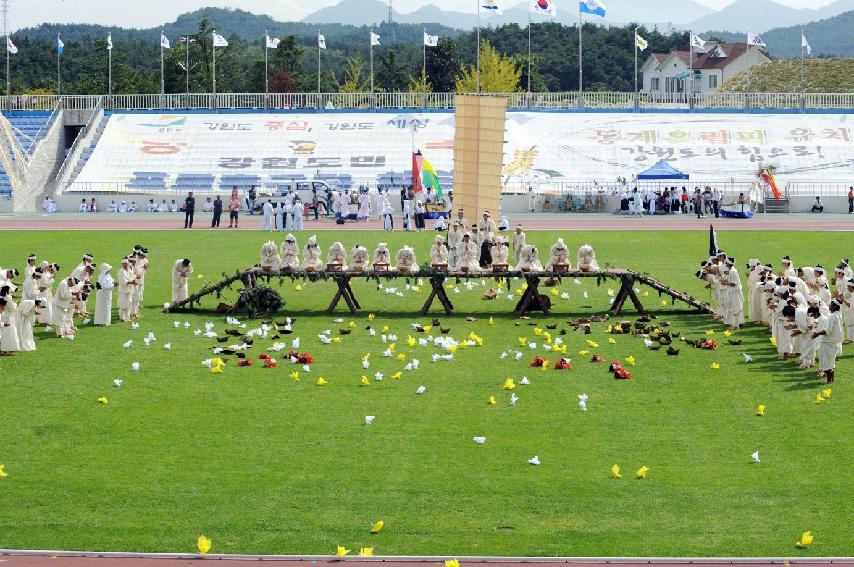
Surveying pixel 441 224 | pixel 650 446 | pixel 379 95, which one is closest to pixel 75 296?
pixel 650 446

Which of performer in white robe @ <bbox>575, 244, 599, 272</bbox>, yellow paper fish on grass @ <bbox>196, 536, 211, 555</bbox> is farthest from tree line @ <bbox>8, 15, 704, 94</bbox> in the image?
yellow paper fish on grass @ <bbox>196, 536, 211, 555</bbox>

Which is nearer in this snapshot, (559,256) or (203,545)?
(203,545)

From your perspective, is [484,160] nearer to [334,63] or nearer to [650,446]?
[650,446]

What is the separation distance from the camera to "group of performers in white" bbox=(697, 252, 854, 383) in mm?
20828

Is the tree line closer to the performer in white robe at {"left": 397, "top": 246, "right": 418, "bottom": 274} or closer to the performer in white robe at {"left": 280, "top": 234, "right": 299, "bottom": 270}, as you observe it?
the performer in white robe at {"left": 280, "top": 234, "right": 299, "bottom": 270}

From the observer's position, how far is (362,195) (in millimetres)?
58625

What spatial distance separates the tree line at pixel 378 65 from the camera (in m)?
105

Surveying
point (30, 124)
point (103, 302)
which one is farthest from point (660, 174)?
point (103, 302)

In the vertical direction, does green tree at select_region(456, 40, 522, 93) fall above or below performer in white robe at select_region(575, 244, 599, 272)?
above

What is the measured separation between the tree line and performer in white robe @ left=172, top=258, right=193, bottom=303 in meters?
70.7

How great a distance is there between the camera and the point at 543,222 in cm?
5594

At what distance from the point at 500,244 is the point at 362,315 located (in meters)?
4.32

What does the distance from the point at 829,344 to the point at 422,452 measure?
7.90 metres

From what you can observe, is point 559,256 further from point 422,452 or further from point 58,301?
point 422,452
